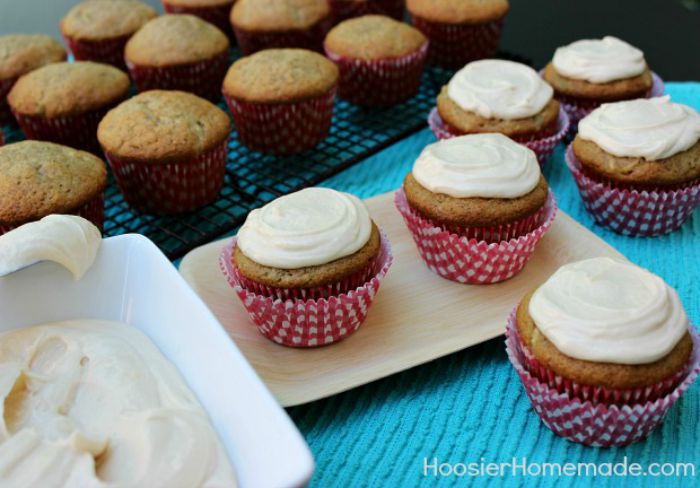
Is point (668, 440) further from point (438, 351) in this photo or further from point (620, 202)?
point (620, 202)

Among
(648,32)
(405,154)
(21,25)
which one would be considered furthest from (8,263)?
(648,32)

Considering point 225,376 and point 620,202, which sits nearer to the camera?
point 225,376

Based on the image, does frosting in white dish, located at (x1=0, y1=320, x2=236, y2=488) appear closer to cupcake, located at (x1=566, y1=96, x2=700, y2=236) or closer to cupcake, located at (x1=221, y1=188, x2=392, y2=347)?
cupcake, located at (x1=221, y1=188, x2=392, y2=347)

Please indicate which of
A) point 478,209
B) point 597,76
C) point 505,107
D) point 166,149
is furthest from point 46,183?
point 597,76

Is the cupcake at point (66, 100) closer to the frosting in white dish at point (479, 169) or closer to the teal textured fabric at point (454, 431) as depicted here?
the frosting in white dish at point (479, 169)

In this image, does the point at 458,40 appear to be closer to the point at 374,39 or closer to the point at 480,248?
the point at 374,39

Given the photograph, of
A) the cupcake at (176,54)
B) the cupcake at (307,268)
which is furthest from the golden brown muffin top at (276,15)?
the cupcake at (307,268)

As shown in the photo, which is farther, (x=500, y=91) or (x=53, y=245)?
(x=500, y=91)
